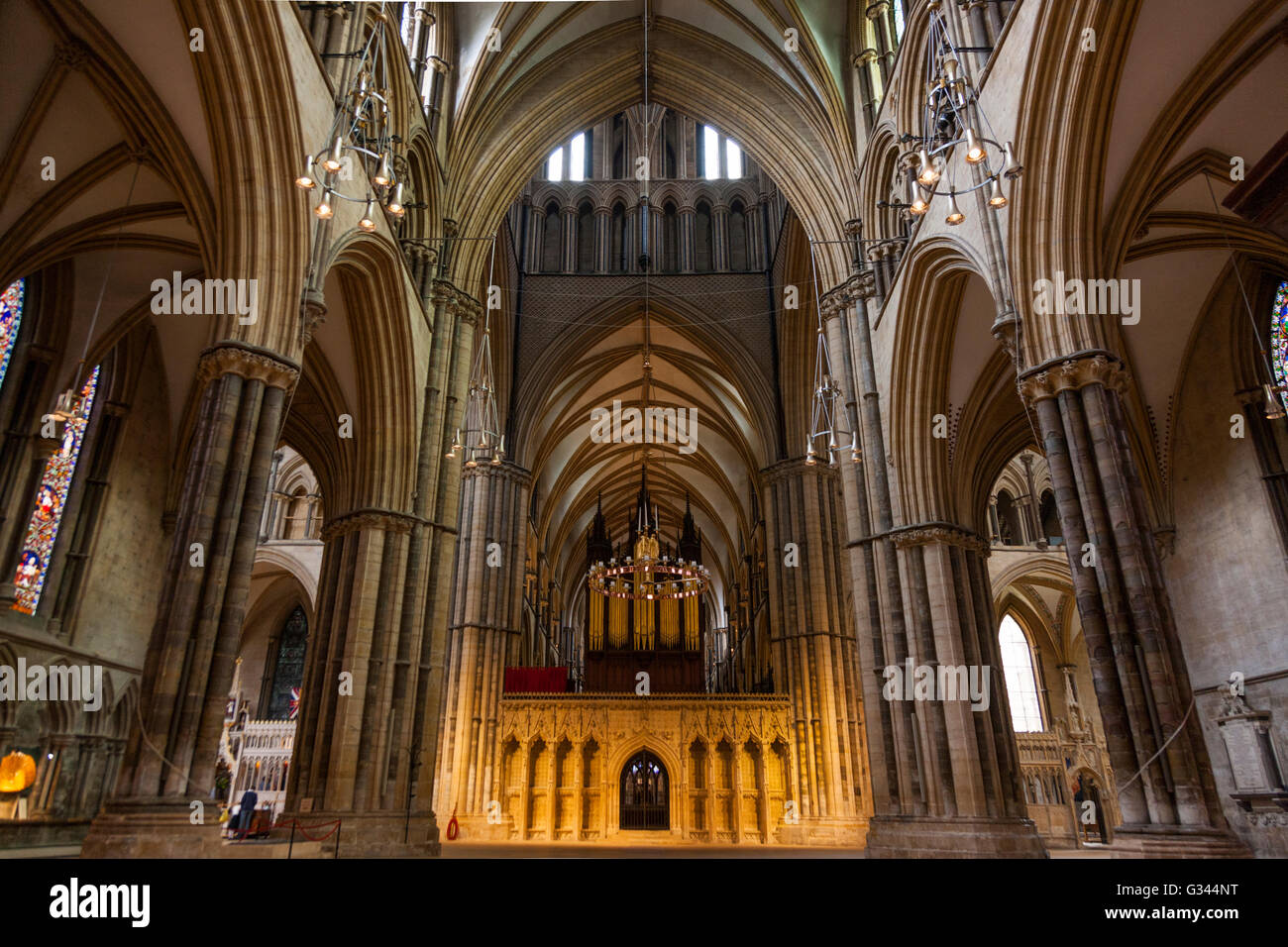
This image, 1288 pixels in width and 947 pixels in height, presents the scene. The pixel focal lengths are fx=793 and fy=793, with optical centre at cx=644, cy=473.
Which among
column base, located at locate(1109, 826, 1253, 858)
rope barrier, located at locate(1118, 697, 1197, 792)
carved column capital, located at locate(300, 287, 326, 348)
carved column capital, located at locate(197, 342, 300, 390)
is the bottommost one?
column base, located at locate(1109, 826, 1253, 858)

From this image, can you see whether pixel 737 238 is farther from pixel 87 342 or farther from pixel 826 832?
pixel 87 342

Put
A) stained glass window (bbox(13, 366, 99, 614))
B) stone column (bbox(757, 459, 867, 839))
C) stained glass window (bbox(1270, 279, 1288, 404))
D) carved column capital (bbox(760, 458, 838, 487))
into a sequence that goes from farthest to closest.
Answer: carved column capital (bbox(760, 458, 838, 487)), stone column (bbox(757, 459, 867, 839)), stained glass window (bbox(13, 366, 99, 614)), stained glass window (bbox(1270, 279, 1288, 404))

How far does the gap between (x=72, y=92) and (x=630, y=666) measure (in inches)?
967

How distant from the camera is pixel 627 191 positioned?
2645 centimetres

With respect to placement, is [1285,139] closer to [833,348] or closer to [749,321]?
[833,348]

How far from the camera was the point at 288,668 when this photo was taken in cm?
2842

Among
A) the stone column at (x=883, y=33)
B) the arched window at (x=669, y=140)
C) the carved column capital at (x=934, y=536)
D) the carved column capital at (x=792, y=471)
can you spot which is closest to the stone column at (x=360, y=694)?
the carved column capital at (x=934, y=536)

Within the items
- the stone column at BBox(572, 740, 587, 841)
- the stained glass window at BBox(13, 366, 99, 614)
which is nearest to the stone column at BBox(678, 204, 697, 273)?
the stone column at BBox(572, 740, 587, 841)

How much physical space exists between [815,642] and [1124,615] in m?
14.4

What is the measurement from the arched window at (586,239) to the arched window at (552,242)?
2.03 ft

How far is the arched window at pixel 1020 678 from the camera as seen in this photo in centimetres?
2633

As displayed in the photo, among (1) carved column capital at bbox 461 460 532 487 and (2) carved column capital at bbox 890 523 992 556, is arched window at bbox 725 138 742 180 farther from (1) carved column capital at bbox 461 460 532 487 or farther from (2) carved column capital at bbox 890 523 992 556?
(2) carved column capital at bbox 890 523 992 556

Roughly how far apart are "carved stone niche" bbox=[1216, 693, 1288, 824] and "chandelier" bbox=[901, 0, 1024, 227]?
32.2 ft

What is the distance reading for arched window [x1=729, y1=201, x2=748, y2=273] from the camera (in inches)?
1019
